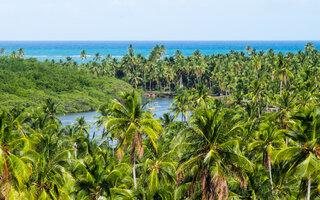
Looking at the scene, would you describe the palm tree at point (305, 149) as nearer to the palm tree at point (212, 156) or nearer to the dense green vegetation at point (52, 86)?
the palm tree at point (212, 156)

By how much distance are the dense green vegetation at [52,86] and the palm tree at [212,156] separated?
83959 mm

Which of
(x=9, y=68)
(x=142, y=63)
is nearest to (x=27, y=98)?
(x=9, y=68)

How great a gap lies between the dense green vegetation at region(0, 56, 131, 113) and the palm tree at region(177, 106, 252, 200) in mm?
83959

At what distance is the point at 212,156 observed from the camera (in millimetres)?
20875

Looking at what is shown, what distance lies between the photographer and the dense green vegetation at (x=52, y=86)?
10600cm

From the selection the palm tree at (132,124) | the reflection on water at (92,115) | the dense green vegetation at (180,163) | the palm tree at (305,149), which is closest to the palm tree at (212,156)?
the dense green vegetation at (180,163)

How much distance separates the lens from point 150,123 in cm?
2778

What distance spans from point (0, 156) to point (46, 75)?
110714 millimetres

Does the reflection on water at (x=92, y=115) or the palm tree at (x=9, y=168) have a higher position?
the palm tree at (x=9, y=168)

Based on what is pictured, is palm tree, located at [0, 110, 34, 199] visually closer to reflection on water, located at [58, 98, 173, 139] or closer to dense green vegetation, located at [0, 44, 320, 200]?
dense green vegetation, located at [0, 44, 320, 200]

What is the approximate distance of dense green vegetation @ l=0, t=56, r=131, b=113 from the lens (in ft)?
348

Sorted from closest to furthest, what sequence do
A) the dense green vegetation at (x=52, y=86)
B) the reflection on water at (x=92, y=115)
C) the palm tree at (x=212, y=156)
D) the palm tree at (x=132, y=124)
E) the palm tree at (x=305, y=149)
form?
the palm tree at (x=305, y=149) < the palm tree at (x=212, y=156) < the palm tree at (x=132, y=124) < the reflection on water at (x=92, y=115) < the dense green vegetation at (x=52, y=86)

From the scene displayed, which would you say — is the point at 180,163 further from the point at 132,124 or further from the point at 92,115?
the point at 92,115

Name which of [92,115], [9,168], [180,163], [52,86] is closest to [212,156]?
[180,163]
